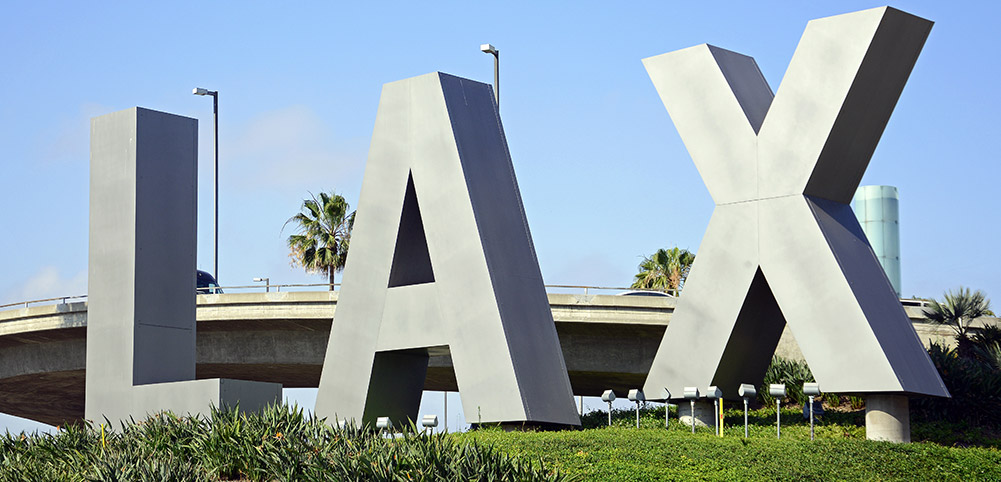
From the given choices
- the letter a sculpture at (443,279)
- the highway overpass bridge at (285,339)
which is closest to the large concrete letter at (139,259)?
the letter a sculpture at (443,279)

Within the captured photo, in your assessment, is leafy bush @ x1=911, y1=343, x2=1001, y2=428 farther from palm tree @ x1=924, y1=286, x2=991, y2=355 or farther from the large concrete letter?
the large concrete letter

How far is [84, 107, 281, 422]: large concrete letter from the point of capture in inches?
651

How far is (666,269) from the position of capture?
2137 inches

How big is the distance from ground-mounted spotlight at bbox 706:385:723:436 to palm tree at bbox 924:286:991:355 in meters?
8.53

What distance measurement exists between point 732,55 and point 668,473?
371 inches

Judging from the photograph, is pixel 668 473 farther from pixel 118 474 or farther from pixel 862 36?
pixel 862 36

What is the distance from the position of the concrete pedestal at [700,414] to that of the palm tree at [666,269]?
3347cm

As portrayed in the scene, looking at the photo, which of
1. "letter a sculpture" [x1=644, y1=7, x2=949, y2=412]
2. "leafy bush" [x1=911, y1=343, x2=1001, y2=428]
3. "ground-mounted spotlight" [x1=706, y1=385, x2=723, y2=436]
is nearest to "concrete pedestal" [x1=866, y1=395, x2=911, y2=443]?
"letter a sculpture" [x1=644, y1=7, x2=949, y2=412]

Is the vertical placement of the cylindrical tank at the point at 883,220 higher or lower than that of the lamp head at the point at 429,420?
higher

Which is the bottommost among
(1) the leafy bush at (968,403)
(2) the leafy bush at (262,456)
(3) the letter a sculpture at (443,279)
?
(1) the leafy bush at (968,403)

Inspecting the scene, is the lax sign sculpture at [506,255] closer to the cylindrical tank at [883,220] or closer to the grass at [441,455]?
the grass at [441,455]

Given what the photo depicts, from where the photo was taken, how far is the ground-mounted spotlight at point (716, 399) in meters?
18.1

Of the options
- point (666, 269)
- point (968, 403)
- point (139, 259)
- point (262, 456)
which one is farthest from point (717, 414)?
point (666, 269)

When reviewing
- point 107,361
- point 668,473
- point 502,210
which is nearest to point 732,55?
point 502,210
